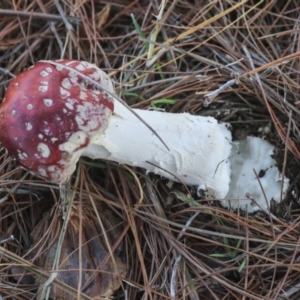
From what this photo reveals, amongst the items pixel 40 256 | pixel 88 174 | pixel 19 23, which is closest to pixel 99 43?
pixel 19 23

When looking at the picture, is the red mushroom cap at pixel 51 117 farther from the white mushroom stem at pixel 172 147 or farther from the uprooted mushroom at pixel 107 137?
the white mushroom stem at pixel 172 147

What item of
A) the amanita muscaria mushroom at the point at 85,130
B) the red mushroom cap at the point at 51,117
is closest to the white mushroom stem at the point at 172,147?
the amanita muscaria mushroom at the point at 85,130

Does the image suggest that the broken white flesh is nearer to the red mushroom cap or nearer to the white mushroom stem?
the white mushroom stem

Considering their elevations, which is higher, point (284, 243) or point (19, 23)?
point (19, 23)

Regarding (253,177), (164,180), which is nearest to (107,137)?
(164,180)

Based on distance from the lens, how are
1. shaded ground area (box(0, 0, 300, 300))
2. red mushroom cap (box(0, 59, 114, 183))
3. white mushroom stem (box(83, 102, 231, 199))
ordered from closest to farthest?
red mushroom cap (box(0, 59, 114, 183)) → white mushroom stem (box(83, 102, 231, 199)) → shaded ground area (box(0, 0, 300, 300))

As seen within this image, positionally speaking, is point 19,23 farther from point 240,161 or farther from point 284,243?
point 284,243

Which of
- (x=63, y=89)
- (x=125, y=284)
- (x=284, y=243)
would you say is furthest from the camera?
(x=125, y=284)

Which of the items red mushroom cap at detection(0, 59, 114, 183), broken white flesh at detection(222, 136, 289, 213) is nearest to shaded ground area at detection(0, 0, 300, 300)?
broken white flesh at detection(222, 136, 289, 213)
